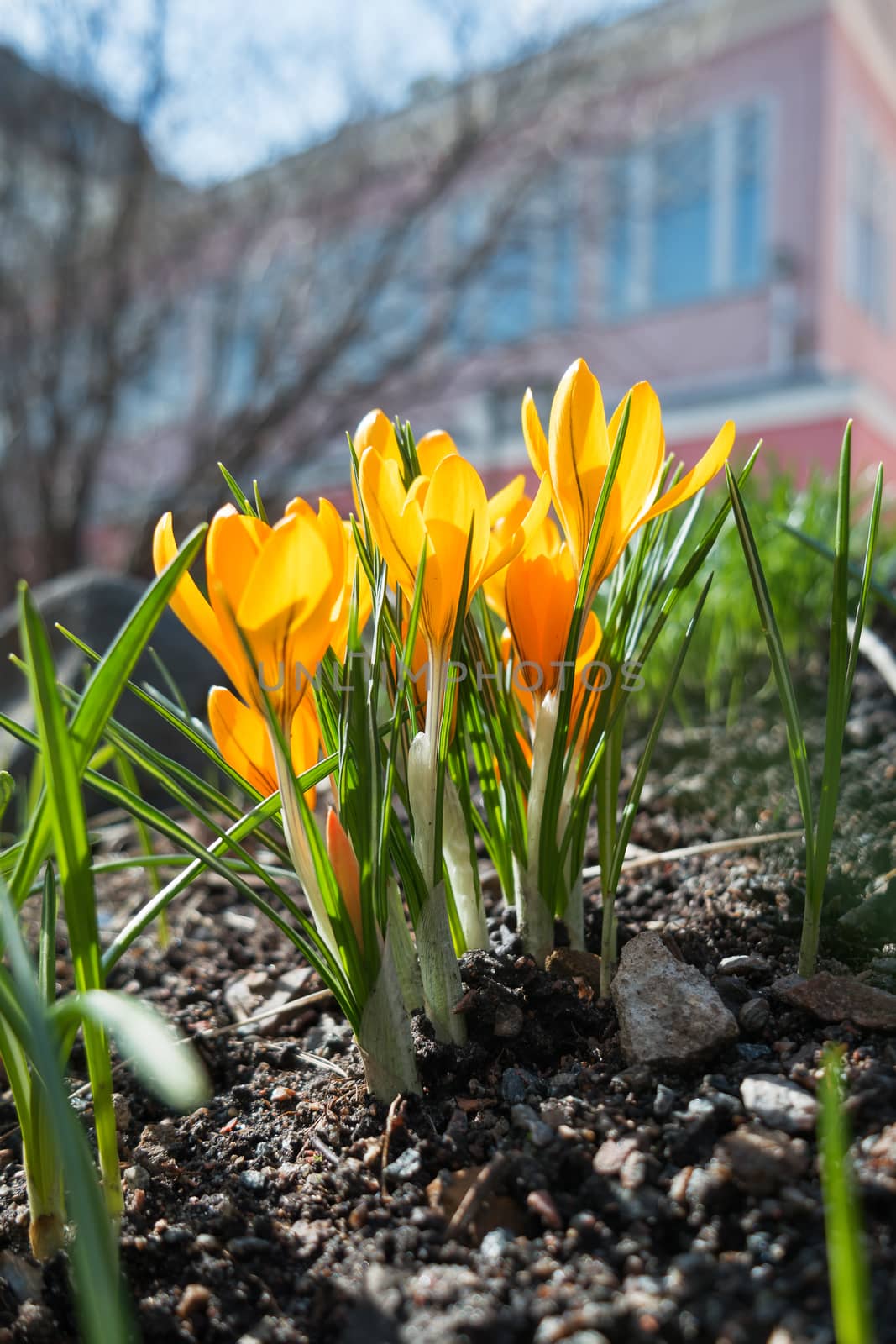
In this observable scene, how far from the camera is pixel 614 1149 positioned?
65 cm

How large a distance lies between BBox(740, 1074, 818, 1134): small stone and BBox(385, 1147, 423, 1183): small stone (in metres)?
0.22

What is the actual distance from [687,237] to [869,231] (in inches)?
70.9

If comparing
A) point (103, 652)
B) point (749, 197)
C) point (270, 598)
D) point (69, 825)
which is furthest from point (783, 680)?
point (749, 197)

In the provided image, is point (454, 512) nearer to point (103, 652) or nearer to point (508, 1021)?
point (508, 1021)

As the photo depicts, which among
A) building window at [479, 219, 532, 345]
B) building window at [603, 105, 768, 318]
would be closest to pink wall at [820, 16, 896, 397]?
building window at [603, 105, 768, 318]

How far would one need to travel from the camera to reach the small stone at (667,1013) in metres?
0.73

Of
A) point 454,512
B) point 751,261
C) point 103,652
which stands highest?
point 751,261

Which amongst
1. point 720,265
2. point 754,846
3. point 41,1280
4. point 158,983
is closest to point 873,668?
point 754,846

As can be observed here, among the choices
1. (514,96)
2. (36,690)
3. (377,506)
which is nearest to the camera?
(36,690)

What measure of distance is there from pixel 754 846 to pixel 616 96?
212 inches

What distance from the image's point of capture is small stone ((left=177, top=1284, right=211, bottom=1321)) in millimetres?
624

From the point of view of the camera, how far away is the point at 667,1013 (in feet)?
2.46

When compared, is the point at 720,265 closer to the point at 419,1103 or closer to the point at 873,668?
the point at 873,668

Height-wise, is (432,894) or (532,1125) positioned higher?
(432,894)
